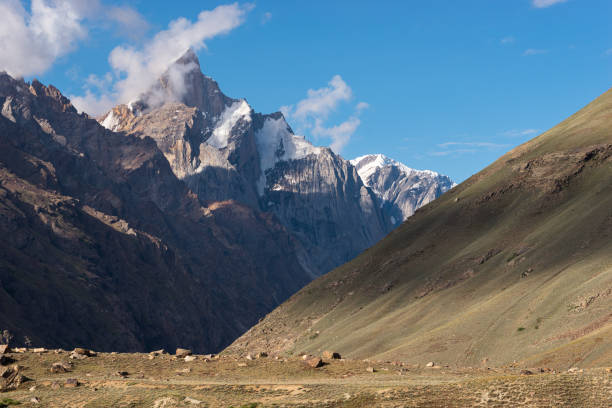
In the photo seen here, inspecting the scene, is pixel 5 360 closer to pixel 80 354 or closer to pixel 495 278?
pixel 80 354

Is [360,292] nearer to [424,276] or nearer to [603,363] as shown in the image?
[424,276]

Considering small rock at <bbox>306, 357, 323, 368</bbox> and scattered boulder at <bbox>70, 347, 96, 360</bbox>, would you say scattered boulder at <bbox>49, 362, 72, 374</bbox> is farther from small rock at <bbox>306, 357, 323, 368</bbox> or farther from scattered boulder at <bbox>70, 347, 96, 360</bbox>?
small rock at <bbox>306, 357, 323, 368</bbox>

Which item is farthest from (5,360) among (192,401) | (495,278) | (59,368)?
(495,278)

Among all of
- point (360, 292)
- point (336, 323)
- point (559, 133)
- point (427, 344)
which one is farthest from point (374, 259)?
point (427, 344)

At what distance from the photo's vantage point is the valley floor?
3600cm

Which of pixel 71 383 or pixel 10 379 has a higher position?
pixel 10 379

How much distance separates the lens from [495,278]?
385 feet

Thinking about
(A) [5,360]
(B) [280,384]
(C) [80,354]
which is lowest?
(B) [280,384]

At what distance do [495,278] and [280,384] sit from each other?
273 feet

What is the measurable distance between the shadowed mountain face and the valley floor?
68.5 ft

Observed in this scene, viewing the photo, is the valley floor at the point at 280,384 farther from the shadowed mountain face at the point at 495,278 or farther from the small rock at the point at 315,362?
the shadowed mountain face at the point at 495,278

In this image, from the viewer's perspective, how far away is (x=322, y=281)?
183 meters

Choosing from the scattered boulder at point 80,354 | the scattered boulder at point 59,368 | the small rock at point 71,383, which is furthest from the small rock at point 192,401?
the scattered boulder at point 80,354

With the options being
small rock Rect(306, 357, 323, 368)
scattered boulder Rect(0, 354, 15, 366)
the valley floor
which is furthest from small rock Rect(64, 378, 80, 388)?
small rock Rect(306, 357, 323, 368)
